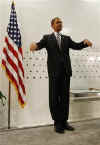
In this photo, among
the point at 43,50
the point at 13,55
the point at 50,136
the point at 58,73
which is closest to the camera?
the point at 50,136

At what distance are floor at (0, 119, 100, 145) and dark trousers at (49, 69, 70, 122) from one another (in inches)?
9.0

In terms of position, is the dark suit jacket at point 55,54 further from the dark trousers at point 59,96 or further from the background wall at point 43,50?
the background wall at point 43,50

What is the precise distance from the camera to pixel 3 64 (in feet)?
8.16

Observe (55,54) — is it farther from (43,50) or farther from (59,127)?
(59,127)

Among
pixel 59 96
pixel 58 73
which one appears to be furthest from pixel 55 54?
pixel 59 96

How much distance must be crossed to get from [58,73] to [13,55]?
2.12 feet

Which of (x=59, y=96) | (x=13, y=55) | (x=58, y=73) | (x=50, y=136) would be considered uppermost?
(x=13, y=55)

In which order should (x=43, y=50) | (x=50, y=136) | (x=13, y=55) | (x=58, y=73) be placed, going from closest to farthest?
(x=50, y=136) < (x=58, y=73) < (x=13, y=55) < (x=43, y=50)

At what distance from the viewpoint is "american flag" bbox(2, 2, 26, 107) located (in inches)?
99.3

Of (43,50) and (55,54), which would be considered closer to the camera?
(55,54)

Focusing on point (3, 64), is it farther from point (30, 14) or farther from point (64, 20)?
point (64, 20)

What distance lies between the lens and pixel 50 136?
230cm

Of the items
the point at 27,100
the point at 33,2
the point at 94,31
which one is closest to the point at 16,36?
the point at 33,2

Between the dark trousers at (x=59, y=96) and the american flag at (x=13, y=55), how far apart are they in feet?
1.45
